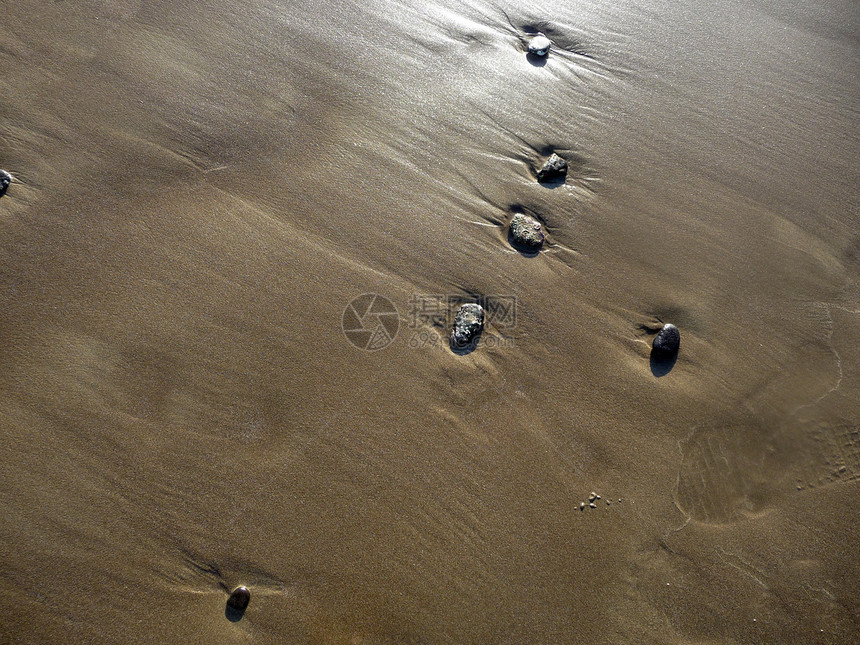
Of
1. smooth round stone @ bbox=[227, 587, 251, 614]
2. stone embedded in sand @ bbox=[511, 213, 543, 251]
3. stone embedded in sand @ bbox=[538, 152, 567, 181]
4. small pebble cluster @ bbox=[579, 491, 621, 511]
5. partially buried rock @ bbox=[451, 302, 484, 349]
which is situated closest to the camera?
smooth round stone @ bbox=[227, 587, 251, 614]

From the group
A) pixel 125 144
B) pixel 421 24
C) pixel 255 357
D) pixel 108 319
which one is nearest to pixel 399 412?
pixel 255 357

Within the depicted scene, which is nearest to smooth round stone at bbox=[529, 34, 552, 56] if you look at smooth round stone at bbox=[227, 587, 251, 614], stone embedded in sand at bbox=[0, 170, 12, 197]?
stone embedded in sand at bbox=[0, 170, 12, 197]

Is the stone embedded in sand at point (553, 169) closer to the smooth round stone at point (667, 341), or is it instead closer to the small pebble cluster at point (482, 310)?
the small pebble cluster at point (482, 310)

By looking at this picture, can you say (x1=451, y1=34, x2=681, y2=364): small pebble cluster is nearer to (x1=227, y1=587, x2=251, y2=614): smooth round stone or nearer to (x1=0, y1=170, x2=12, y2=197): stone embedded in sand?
(x1=227, y1=587, x2=251, y2=614): smooth round stone

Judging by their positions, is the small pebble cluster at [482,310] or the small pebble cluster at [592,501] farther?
the small pebble cluster at [482,310]

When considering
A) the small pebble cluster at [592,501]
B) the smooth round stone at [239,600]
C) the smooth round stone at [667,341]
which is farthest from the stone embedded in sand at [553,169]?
the smooth round stone at [239,600]
